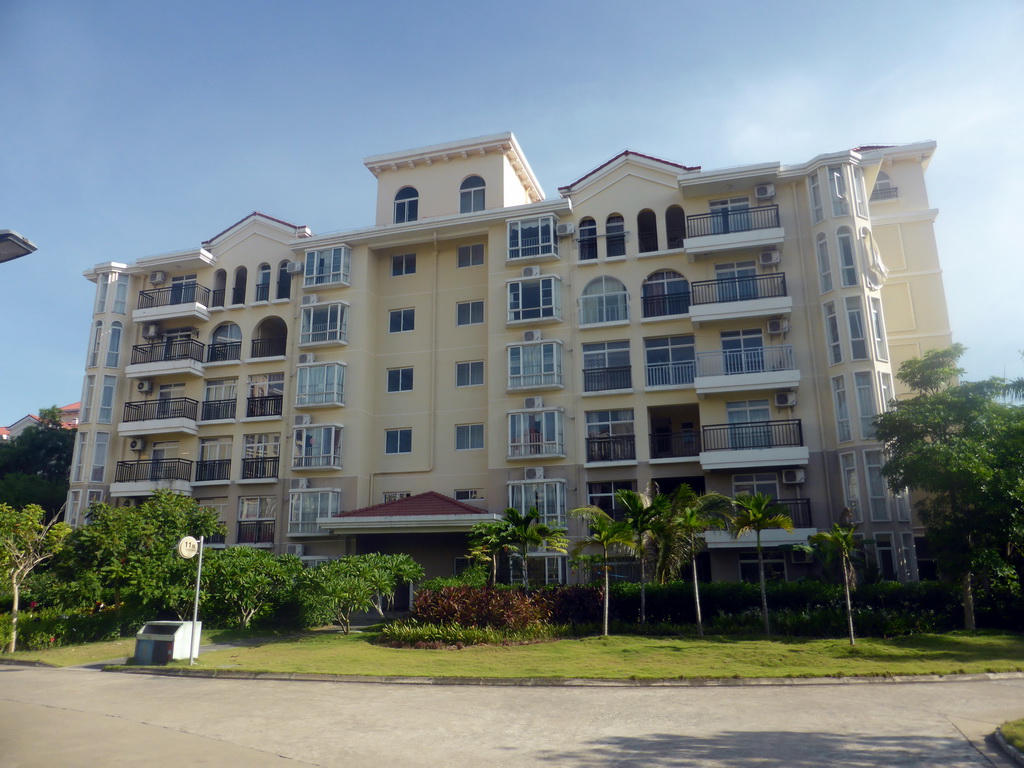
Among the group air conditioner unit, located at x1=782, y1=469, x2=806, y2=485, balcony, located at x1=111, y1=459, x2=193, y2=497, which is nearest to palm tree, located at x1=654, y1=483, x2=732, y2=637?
air conditioner unit, located at x1=782, y1=469, x2=806, y2=485

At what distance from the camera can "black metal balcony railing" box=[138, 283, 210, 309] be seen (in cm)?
3719

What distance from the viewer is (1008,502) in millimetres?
18516

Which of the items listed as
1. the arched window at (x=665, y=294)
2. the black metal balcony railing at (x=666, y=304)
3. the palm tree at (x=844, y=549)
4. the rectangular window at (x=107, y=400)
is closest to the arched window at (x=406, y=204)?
the arched window at (x=665, y=294)

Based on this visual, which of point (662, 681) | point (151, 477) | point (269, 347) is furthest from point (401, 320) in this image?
point (662, 681)

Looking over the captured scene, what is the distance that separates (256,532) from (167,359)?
9.52 m

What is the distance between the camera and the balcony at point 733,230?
2909cm

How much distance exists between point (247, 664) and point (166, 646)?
6.70 ft

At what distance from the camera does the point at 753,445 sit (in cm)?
2745

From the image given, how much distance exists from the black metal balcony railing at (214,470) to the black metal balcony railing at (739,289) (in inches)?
821

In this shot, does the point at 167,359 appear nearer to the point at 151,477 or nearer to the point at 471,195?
the point at 151,477

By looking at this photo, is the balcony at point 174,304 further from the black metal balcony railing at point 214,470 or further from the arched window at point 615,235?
the arched window at point 615,235

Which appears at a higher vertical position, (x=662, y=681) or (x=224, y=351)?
(x=224, y=351)

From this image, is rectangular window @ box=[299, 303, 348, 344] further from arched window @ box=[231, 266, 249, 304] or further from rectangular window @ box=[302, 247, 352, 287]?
arched window @ box=[231, 266, 249, 304]

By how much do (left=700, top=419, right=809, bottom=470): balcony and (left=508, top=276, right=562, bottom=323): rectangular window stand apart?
24.9 feet
